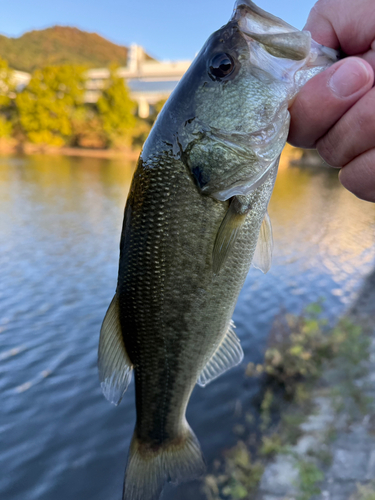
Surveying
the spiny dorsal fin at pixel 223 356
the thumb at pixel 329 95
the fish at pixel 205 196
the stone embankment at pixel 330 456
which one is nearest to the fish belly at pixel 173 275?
the fish at pixel 205 196

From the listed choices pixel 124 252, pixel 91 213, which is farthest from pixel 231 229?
pixel 91 213

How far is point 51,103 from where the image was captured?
46250 millimetres

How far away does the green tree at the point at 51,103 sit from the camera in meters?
44.8

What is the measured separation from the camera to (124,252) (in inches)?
73.2

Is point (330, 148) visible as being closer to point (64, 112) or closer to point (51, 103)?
point (64, 112)

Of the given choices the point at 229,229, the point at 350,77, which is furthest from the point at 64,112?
the point at 350,77

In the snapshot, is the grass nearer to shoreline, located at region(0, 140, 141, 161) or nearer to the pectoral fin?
the pectoral fin

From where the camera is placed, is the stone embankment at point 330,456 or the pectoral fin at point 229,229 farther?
the stone embankment at point 330,456

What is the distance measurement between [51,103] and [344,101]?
51.5 meters

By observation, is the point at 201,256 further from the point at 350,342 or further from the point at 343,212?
the point at 343,212

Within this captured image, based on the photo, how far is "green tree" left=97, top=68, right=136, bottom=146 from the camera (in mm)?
47031

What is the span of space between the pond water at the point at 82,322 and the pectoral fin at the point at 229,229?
3.73 meters

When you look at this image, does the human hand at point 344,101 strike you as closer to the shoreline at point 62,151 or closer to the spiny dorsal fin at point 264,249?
the spiny dorsal fin at point 264,249

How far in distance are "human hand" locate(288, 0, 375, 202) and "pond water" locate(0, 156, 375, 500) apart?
410cm
